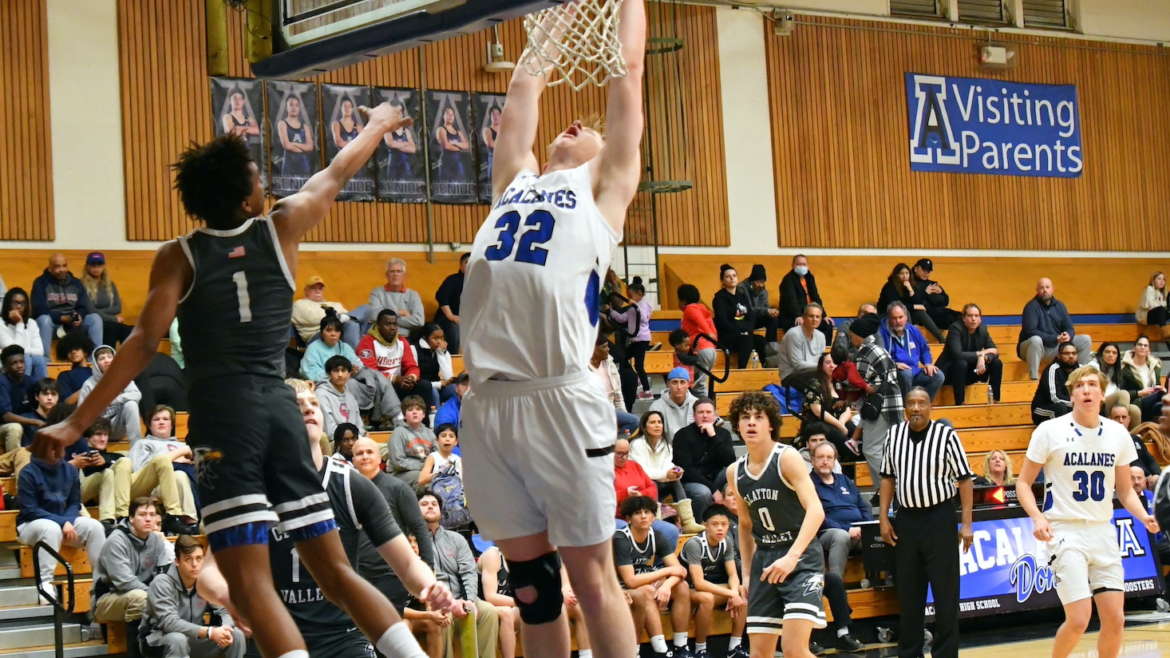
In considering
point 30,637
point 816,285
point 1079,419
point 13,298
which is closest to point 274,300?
Result: point 1079,419

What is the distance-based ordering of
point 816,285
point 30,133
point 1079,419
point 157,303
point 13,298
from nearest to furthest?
point 157,303 < point 1079,419 < point 13,298 < point 30,133 < point 816,285

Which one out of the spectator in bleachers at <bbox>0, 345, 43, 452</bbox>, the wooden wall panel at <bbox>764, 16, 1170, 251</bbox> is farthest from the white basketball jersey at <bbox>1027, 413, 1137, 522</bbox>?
the wooden wall panel at <bbox>764, 16, 1170, 251</bbox>

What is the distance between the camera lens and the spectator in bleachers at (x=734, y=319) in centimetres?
1884

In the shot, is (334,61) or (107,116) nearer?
(334,61)

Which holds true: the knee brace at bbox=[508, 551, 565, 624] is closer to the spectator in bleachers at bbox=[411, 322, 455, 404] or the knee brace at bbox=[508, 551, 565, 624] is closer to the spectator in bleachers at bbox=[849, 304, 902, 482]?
the spectator in bleachers at bbox=[849, 304, 902, 482]

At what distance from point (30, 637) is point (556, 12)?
25.1 ft

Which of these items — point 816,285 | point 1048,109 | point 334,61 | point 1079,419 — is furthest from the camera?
point 1048,109

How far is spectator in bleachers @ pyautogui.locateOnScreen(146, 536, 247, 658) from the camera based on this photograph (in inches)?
399

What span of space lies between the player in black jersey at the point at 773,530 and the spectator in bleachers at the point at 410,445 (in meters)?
4.70

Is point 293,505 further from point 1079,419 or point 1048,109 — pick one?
point 1048,109

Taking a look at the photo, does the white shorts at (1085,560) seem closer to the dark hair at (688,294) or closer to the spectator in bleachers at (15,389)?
the spectator in bleachers at (15,389)

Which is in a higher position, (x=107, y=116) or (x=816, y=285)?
(x=107, y=116)

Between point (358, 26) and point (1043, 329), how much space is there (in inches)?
640

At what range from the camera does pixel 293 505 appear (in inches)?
188
